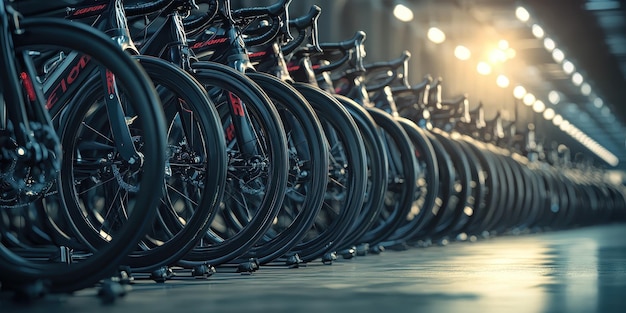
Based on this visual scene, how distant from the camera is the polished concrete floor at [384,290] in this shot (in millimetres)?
2863

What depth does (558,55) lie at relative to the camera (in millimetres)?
21469

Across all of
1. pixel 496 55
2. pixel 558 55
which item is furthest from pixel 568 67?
pixel 496 55

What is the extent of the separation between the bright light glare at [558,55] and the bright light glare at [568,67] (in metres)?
0.30

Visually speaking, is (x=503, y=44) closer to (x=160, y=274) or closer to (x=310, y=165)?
(x=310, y=165)

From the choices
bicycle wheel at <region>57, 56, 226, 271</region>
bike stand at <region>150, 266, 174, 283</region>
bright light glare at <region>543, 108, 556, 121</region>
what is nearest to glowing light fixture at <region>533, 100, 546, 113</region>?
bright light glare at <region>543, 108, 556, 121</region>

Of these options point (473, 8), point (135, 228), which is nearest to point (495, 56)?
point (473, 8)

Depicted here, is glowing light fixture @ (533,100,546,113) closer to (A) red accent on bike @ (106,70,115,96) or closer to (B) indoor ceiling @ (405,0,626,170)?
(B) indoor ceiling @ (405,0,626,170)

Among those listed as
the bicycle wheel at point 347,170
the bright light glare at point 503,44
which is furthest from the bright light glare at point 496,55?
the bicycle wheel at point 347,170

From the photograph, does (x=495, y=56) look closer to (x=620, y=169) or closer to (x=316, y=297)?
Result: (x=316, y=297)

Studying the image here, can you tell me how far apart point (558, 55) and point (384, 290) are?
18.7 meters

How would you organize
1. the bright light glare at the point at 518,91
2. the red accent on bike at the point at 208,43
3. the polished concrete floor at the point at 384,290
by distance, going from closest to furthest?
1. the polished concrete floor at the point at 384,290
2. the red accent on bike at the point at 208,43
3. the bright light glare at the point at 518,91

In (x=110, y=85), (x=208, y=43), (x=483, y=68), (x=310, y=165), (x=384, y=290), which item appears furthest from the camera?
(x=483, y=68)

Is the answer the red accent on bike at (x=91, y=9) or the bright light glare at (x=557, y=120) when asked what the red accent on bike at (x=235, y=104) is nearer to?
the red accent on bike at (x=91, y=9)

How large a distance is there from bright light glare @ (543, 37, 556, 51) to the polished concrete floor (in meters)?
14.4
